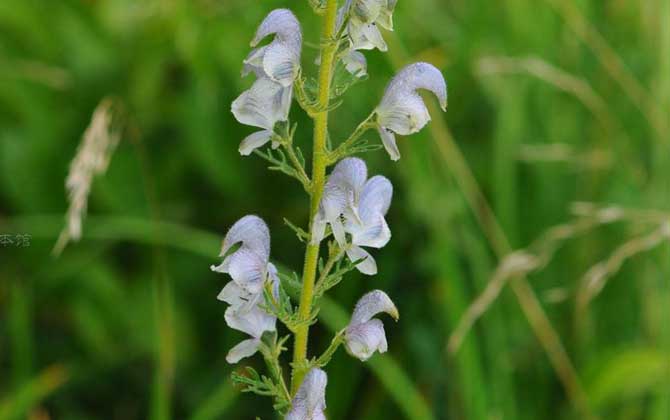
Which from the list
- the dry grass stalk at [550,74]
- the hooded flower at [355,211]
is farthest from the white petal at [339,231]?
the dry grass stalk at [550,74]

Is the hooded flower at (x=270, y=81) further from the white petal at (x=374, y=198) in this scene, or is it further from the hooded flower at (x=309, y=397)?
the hooded flower at (x=309, y=397)

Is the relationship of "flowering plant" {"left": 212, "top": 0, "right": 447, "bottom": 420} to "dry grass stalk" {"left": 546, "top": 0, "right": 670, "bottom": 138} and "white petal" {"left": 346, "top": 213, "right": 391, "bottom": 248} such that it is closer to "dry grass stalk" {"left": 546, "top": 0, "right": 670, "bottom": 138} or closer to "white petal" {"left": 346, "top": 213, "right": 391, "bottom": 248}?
"white petal" {"left": 346, "top": 213, "right": 391, "bottom": 248}

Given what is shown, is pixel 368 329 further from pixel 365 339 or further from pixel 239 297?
pixel 239 297

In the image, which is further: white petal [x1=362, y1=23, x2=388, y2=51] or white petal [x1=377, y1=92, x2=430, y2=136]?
Result: white petal [x1=377, y1=92, x2=430, y2=136]

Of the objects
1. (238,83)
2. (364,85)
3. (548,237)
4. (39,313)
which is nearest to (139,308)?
(39,313)

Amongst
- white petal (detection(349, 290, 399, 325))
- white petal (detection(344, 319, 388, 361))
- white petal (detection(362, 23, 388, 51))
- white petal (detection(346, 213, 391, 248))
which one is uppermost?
white petal (detection(362, 23, 388, 51))

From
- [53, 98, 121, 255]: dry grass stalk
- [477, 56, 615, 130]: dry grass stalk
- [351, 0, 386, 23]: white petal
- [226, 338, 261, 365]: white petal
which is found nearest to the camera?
[351, 0, 386, 23]: white petal

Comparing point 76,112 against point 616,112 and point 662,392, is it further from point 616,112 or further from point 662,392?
point 662,392

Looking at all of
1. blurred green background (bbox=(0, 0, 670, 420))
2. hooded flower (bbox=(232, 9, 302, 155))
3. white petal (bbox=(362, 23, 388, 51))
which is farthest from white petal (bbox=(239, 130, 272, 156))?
blurred green background (bbox=(0, 0, 670, 420))
